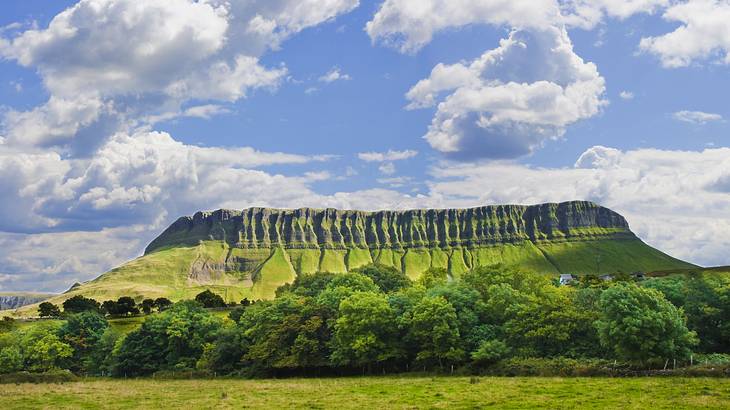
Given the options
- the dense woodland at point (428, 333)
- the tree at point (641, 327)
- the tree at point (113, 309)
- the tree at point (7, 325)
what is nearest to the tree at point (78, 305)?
the tree at point (113, 309)

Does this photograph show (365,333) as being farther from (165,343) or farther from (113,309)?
(113,309)

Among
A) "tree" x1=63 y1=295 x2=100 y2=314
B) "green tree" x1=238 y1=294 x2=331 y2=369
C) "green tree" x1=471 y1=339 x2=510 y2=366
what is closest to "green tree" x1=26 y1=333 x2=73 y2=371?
"green tree" x1=238 y1=294 x2=331 y2=369

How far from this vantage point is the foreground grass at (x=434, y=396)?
139 feet

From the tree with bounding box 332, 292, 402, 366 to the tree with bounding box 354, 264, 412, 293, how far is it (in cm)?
6190

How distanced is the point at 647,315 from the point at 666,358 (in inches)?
182

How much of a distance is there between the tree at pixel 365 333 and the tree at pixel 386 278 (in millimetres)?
61905

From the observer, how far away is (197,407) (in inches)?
1887

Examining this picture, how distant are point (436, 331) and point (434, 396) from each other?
33.3 m

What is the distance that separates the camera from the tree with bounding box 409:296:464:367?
81.4 m

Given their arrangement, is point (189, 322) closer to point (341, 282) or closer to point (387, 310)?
point (341, 282)

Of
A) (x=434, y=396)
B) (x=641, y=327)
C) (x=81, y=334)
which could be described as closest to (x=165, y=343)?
(x=81, y=334)

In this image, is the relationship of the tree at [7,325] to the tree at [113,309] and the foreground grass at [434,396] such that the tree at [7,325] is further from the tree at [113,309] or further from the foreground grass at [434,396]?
the foreground grass at [434,396]

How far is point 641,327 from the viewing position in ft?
215

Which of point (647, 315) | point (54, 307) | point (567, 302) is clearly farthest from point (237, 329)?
point (54, 307)
